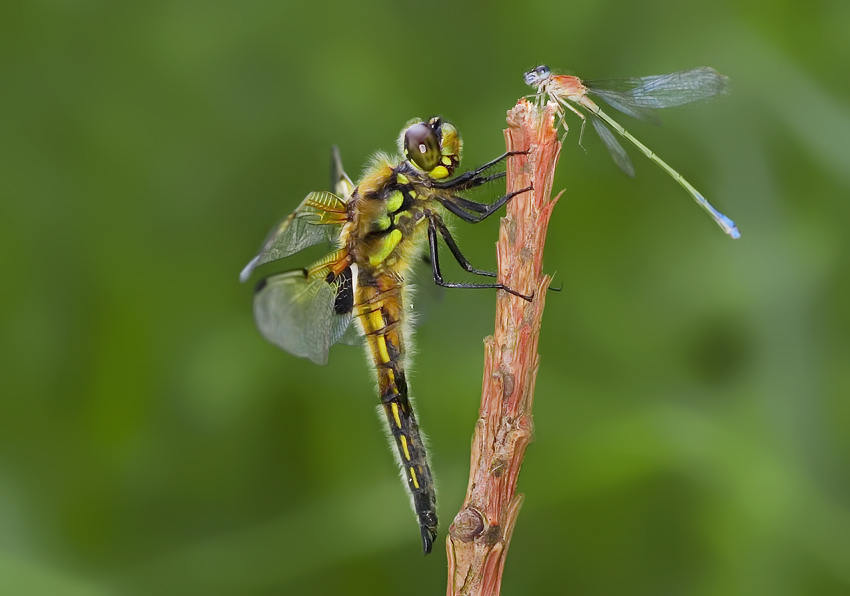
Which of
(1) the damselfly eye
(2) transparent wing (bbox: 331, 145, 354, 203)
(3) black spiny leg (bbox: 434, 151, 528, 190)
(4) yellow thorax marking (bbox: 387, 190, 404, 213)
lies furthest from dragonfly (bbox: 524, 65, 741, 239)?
(2) transparent wing (bbox: 331, 145, 354, 203)

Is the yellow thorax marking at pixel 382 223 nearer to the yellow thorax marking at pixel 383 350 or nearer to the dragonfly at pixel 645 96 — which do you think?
the yellow thorax marking at pixel 383 350

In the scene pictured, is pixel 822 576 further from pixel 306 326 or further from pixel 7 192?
pixel 7 192

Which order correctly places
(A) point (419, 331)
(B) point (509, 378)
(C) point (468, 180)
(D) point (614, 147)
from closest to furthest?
(B) point (509, 378), (C) point (468, 180), (D) point (614, 147), (A) point (419, 331)

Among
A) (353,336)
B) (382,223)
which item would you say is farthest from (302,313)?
(382,223)

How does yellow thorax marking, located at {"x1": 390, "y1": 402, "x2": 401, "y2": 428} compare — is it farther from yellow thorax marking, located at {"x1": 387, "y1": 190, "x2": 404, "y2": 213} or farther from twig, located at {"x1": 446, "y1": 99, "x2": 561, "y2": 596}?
Result: twig, located at {"x1": 446, "y1": 99, "x2": 561, "y2": 596}

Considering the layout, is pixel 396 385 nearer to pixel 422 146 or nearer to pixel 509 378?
pixel 422 146

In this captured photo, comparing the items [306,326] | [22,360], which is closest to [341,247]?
[306,326]
